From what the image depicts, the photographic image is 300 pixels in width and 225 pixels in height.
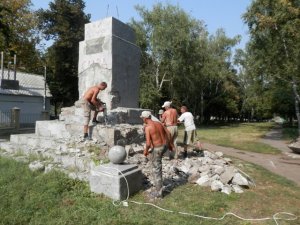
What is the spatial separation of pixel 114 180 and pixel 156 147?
1114 millimetres

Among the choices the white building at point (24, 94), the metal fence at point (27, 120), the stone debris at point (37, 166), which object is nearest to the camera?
the stone debris at point (37, 166)

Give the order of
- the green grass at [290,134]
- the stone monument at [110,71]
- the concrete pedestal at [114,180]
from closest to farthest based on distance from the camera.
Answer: the concrete pedestal at [114,180], the stone monument at [110,71], the green grass at [290,134]

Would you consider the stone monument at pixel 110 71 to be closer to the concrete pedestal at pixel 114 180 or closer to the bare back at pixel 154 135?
the bare back at pixel 154 135

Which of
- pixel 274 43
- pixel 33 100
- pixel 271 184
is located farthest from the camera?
pixel 33 100

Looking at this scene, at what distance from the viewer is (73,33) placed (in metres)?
31.0

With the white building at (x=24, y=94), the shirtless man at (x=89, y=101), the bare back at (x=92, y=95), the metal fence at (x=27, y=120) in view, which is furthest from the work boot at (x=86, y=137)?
the white building at (x=24, y=94)

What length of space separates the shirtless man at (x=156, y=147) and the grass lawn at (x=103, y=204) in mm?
376

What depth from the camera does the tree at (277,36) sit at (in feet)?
61.7

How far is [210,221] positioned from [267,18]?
678 inches

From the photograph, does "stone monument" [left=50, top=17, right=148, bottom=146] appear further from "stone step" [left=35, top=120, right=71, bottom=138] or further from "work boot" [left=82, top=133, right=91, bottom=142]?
"work boot" [left=82, top=133, right=91, bottom=142]

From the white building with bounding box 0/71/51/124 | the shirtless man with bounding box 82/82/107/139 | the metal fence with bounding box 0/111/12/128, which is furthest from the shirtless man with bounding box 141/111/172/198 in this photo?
the white building with bounding box 0/71/51/124

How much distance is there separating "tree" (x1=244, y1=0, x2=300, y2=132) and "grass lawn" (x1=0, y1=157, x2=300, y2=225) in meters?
14.3

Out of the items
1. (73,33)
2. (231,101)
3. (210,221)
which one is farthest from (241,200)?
(231,101)

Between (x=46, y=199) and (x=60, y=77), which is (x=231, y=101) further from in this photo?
(x=46, y=199)
